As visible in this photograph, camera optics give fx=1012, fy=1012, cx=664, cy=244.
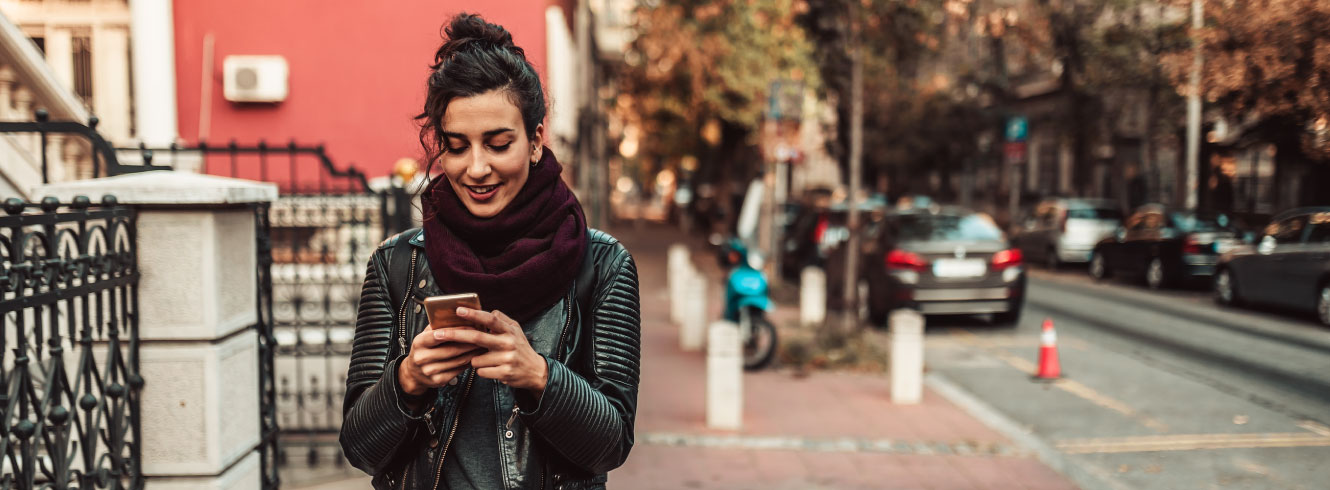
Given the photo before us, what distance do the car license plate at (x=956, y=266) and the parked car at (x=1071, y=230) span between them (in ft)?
32.6

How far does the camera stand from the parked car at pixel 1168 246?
16.6 meters

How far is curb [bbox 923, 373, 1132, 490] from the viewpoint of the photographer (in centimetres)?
616

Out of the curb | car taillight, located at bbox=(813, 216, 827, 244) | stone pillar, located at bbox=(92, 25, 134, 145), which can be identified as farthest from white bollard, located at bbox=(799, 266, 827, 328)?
stone pillar, located at bbox=(92, 25, 134, 145)

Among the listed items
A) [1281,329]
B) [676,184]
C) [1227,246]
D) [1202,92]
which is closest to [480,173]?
[1281,329]

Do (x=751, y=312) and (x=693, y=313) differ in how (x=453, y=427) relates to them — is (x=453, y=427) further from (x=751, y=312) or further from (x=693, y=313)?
(x=693, y=313)

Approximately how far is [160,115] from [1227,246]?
1598cm

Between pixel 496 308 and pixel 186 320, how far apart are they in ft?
5.90

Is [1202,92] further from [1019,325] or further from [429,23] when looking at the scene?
[429,23]

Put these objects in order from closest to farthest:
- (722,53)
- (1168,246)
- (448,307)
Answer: (448,307) < (1168,246) < (722,53)

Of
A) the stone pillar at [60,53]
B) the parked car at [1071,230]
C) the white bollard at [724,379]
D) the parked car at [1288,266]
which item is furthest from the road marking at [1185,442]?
the parked car at [1071,230]

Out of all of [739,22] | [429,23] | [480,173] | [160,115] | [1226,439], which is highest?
[739,22]

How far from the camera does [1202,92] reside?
1463 centimetres

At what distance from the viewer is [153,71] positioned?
12.2m

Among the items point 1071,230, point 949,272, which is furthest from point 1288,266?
point 1071,230
